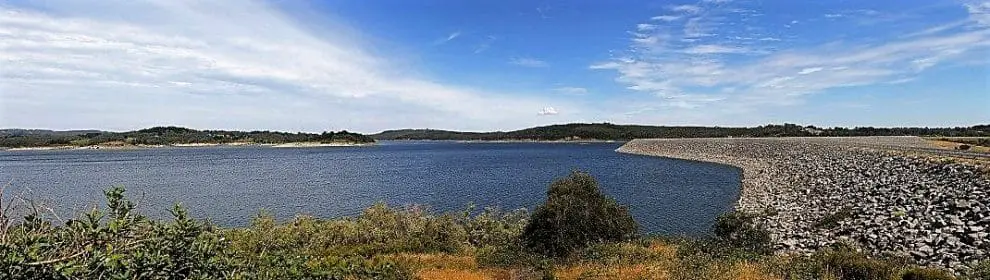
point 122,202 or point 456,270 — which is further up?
point 122,202

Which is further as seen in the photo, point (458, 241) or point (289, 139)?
point (289, 139)

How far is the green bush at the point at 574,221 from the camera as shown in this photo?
14.9m

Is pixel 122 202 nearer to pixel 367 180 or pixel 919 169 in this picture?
pixel 919 169

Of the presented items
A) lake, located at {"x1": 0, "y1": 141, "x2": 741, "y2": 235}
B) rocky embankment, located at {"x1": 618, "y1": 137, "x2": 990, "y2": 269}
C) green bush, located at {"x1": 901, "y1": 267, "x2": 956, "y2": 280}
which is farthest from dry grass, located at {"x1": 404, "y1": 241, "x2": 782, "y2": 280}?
lake, located at {"x1": 0, "y1": 141, "x2": 741, "y2": 235}

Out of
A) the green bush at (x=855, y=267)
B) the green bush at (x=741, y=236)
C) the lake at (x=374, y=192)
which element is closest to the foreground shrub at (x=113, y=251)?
the green bush at (x=855, y=267)

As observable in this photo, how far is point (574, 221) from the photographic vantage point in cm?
1512

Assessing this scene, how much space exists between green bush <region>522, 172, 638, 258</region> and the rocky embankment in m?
4.40

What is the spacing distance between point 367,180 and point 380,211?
30805 mm

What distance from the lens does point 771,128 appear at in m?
172

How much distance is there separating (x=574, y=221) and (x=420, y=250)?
4373 millimetres

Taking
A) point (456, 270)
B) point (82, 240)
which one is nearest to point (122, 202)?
point (82, 240)

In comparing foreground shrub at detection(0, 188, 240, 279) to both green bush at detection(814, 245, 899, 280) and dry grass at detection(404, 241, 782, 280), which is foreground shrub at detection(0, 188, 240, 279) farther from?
green bush at detection(814, 245, 899, 280)

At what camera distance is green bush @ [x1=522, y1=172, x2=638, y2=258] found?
14.9m

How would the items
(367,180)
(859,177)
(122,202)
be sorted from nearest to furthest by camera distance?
(122,202), (859,177), (367,180)
